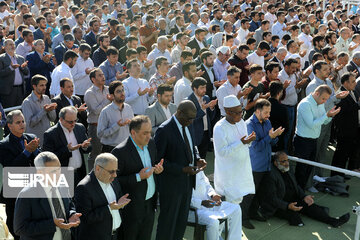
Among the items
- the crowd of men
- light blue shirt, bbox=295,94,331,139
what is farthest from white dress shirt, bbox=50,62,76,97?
light blue shirt, bbox=295,94,331,139

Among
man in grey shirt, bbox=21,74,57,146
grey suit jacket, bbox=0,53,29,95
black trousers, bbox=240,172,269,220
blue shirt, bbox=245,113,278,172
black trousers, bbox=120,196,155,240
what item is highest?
grey suit jacket, bbox=0,53,29,95

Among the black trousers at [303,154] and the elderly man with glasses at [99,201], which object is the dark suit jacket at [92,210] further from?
the black trousers at [303,154]

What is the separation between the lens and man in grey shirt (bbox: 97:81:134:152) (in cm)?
668

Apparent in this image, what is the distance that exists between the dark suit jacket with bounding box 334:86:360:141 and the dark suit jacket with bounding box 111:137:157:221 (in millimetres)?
4271

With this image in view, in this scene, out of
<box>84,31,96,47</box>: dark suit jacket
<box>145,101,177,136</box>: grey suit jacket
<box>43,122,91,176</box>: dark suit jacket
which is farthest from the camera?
<box>84,31,96,47</box>: dark suit jacket

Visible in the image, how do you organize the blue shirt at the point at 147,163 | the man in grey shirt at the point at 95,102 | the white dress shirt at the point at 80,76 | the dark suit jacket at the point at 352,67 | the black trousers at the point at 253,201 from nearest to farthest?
the blue shirt at the point at 147,163
the black trousers at the point at 253,201
the man in grey shirt at the point at 95,102
the white dress shirt at the point at 80,76
the dark suit jacket at the point at 352,67

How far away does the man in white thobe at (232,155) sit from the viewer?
231 inches

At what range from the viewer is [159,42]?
10.1m

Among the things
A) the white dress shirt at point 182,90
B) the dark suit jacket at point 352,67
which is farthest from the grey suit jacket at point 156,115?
the dark suit jacket at point 352,67

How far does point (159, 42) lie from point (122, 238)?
565cm

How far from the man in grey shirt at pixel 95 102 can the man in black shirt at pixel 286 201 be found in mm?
2563

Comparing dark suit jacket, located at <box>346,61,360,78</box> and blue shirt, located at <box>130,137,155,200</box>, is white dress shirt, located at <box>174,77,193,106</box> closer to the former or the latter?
blue shirt, located at <box>130,137,155,200</box>

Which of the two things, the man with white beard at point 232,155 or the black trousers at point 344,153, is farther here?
the black trousers at point 344,153

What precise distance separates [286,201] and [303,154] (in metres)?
0.94
